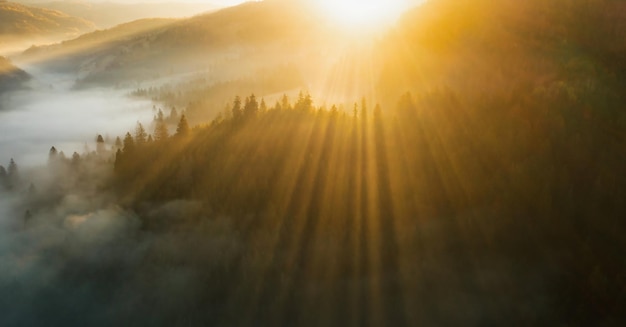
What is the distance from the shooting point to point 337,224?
403 feet

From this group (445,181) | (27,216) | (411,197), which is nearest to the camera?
(445,181)

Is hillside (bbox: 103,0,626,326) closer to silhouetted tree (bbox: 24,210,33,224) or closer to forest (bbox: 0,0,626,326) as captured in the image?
forest (bbox: 0,0,626,326)

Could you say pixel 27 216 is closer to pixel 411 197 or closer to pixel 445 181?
pixel 411 197

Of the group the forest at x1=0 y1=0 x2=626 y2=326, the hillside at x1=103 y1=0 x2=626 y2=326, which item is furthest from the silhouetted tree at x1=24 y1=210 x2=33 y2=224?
the hillside at x1=103 y1=0 x2=626 y2=326

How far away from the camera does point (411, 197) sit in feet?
379

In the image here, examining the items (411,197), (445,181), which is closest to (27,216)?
(411,197)

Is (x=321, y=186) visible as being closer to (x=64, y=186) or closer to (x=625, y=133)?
(x=625, y=133)

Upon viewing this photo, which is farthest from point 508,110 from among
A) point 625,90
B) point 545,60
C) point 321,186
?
point 321,186

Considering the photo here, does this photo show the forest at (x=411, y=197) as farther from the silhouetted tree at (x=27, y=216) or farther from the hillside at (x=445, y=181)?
the silhouetted tree at (x=27, y=216)

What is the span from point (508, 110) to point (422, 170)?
23391 mm

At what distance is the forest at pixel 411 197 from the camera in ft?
339

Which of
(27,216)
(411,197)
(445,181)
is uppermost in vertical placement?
(445,181)

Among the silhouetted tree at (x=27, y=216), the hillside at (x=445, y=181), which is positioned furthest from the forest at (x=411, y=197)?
the silhouetted tree at (x=27, y=216)

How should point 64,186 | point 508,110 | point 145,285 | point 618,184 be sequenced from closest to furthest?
point 618,184, point 508,110, point 145,285, point 64,186
